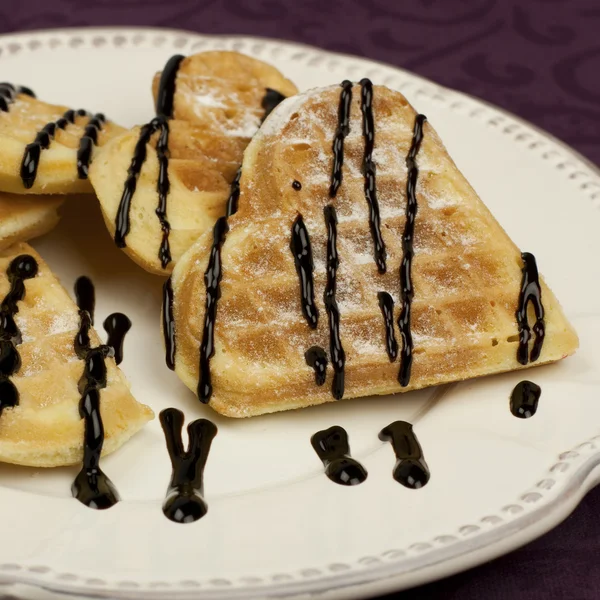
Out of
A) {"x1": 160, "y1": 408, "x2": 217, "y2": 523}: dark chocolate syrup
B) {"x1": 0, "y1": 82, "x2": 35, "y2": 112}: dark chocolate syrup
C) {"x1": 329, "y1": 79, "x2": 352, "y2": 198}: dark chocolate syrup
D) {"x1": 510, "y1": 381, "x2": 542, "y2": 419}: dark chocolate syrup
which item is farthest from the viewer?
{"x1": 0, "y1": 82, "x2": 35, "y2": 112}: dark chocolate syrup

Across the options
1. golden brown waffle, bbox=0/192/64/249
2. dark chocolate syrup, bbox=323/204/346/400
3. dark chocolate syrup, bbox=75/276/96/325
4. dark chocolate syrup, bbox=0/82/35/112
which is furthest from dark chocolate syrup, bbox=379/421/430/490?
dark chocolate syrup, bbox=0/82/35/112

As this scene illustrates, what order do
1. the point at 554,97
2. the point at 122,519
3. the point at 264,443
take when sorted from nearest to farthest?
the point at 122,519
the point at 264,443
the point at 554,97

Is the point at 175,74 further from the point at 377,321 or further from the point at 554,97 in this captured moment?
the point at 554,97

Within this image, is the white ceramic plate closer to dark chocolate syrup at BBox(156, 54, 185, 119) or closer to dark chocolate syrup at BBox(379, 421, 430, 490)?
dark chocolate syrup at BBox(379, 421, 430, 490)

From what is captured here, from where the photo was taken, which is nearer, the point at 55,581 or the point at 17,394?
the point at 55,581

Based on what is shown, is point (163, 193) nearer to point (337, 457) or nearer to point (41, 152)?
point (41, 152)

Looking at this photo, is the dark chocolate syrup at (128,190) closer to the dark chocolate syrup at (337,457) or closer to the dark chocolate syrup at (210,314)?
the dark chocolate syrup at (210,314)

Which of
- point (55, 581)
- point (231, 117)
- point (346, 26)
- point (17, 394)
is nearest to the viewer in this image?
point (55, 581)

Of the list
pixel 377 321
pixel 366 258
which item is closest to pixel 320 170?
pixel 366 258
